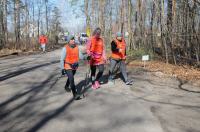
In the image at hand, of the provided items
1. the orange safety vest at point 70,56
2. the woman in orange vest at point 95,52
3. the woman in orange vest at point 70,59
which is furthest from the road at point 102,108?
the orange safety vest at point 70,56

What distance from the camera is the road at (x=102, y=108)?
761 centimetres

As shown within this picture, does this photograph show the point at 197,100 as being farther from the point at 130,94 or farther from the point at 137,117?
the point at 137,117

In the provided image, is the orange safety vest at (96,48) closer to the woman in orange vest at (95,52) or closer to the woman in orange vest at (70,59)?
the woman in orange vest at (95,52)

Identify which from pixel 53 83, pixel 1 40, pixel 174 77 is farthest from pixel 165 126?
pixel 1 40

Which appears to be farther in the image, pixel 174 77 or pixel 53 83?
pixel 174 77

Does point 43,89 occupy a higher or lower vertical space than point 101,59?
lower

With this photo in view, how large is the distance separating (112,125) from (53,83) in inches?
261

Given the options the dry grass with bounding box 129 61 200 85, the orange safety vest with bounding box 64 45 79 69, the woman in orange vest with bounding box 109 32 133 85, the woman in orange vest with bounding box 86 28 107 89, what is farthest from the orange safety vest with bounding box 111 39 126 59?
the dry grass with bounding box 129 61 200 85

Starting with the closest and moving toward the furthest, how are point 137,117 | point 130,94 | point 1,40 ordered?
1. point 137,117
2. point 130,94
3. point 1,40

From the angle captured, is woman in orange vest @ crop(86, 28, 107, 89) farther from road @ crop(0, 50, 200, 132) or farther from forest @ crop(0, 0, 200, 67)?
forest @ crop(0, 0, 200, 67)

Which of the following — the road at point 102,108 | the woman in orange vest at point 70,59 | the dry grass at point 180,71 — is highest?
the woman in orange vest at point 70,59

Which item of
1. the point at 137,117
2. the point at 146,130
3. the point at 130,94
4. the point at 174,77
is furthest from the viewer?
the point at 174,77

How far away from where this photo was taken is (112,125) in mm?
7664

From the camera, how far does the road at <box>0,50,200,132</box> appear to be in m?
7.61
